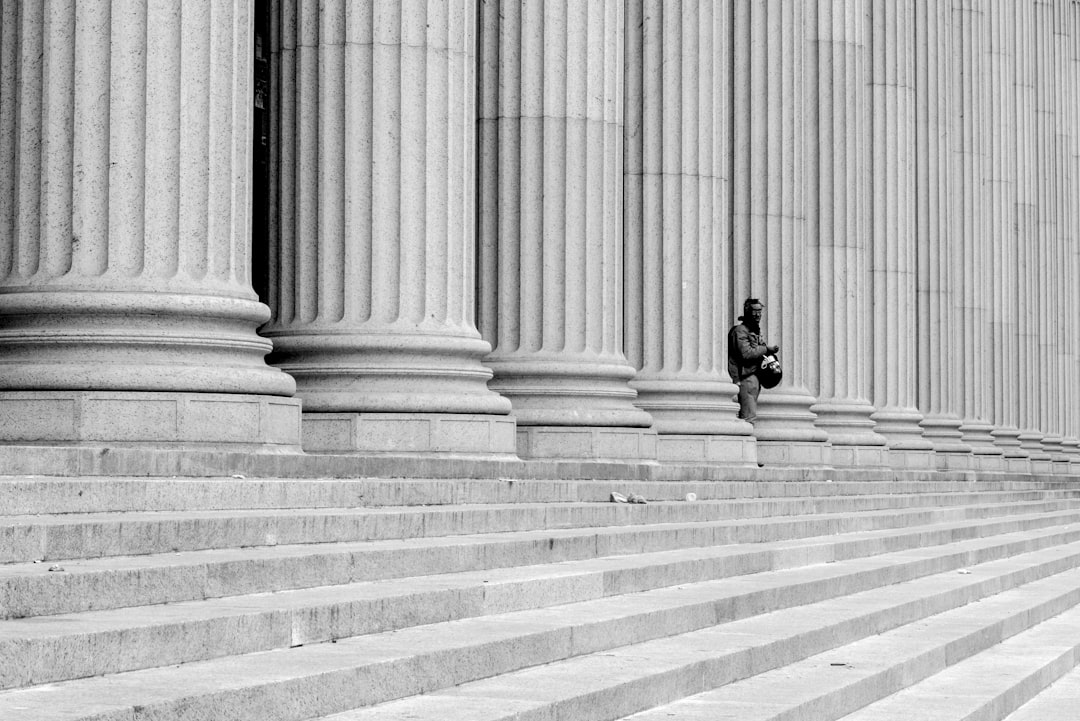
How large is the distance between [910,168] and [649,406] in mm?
24746

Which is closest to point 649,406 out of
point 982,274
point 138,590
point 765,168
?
point 765,168

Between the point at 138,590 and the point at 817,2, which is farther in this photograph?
the point at 817,2

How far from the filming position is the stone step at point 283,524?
14.3 meters

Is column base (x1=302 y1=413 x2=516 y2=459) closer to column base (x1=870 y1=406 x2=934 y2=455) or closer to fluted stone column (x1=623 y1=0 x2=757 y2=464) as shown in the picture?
fluted stone column (x1=623 y1=0 x2=757 y2=464)

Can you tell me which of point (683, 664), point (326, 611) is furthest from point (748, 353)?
point (326, 611)

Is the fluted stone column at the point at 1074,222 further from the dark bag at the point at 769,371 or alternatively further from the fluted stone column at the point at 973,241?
the dark bag at the point at 769,371

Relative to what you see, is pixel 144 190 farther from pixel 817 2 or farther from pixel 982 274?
pixel 982 274

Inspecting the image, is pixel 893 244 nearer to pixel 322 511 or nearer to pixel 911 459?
pixel 911 459

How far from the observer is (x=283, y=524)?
1755 centimetres

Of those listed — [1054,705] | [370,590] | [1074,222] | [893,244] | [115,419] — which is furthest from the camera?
[1074,222]

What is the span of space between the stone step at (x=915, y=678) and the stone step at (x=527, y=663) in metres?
0.27

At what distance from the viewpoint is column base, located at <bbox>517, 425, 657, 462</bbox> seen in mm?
35594

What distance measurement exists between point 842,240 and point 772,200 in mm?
7831

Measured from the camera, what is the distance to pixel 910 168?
2495 inches
